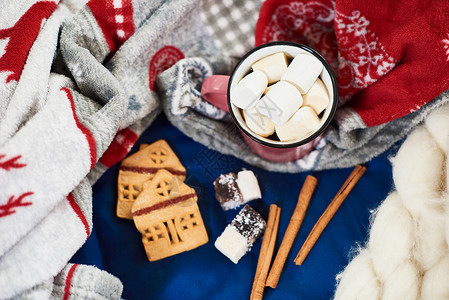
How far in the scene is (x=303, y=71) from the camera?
555 mm

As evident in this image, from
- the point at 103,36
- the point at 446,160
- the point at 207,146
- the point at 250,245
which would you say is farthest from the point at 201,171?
the point at 446,160

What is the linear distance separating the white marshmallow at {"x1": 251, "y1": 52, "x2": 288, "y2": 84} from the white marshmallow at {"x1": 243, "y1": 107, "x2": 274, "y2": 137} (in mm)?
60

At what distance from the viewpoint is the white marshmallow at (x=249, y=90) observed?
1.80ft

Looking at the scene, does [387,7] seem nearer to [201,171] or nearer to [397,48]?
[397,48]

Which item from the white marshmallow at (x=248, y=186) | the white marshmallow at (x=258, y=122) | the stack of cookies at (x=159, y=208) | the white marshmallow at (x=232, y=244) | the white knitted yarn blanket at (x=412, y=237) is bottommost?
the white knitted yarn blanket at (x=412, y=237)

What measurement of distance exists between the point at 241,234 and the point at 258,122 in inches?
7.1

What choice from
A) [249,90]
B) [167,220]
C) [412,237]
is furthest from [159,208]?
[412,237]

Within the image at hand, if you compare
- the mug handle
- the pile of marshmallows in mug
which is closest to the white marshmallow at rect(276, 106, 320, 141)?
the pile of marshmallows in mug

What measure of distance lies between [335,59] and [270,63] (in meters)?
0.16

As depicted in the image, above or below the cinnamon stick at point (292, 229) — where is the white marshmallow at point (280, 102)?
above

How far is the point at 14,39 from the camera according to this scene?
598 millimetres

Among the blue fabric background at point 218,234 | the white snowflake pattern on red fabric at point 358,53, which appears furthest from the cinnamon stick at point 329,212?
the white snowflake pattern on red fabric at point 358,53

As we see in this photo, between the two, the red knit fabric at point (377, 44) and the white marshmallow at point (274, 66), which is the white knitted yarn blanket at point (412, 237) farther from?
the white marshmallow at point (274, 66)

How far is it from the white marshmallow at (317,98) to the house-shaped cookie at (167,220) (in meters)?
0.23
